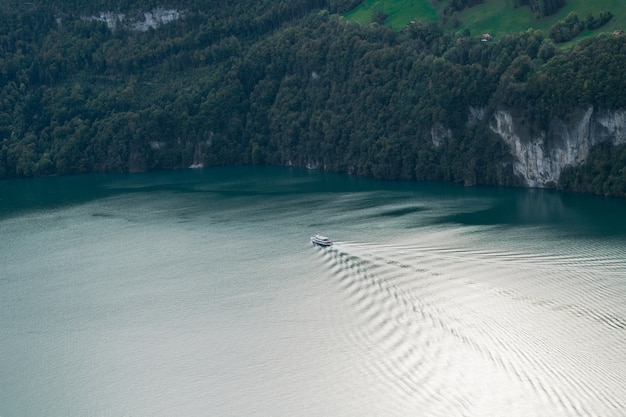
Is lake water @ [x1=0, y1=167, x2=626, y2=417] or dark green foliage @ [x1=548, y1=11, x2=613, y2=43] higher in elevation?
dark green foliage @ [x1=548, y1=11, x2=613, y2=43]

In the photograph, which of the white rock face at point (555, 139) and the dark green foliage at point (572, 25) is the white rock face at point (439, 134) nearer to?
the white rock face at point (555, 139)

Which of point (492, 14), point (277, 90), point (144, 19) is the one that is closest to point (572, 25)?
point (492, 14)

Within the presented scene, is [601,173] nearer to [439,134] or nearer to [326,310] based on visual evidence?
[439,134]

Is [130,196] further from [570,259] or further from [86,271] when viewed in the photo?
[570,259]

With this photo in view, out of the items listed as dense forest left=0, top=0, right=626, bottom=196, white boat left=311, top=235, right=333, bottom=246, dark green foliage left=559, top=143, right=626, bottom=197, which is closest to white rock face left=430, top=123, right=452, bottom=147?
dense forest left=0, top=0, right=626, bottom=196

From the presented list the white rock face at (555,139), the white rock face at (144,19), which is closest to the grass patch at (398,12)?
the white rock face at (555,139)

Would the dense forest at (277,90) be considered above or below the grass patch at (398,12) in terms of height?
below

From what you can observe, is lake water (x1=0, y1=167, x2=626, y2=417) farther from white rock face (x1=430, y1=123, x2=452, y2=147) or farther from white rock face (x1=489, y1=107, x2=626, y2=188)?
white rock face (x1=430, y1=123, x2=452, y2=147)

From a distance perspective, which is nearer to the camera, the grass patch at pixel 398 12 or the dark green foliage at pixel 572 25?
the dark green foliage at pixel 572 25
